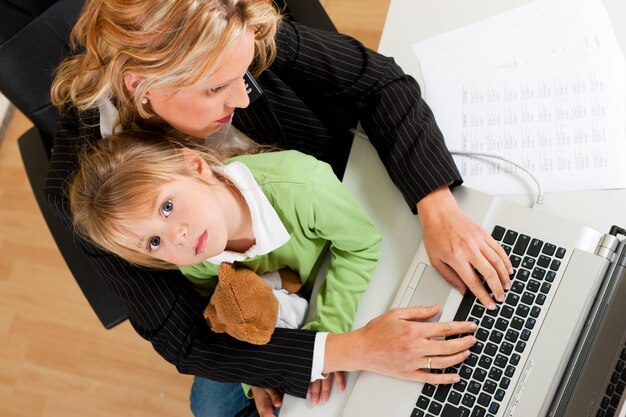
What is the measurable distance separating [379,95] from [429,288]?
13.3 inches

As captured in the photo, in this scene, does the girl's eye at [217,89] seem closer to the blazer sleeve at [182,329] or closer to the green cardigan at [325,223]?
the green cardigan at [325,223]

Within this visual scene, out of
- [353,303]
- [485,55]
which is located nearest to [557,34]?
[485,55]

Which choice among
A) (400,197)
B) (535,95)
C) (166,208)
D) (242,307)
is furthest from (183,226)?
(535,95)

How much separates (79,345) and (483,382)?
4.79 feet

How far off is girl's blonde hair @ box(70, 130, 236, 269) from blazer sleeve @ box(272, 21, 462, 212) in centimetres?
24

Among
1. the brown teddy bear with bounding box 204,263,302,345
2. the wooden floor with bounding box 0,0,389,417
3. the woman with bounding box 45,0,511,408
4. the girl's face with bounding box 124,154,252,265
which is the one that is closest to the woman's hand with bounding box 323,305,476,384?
the woman with bounding box 45,0,511,408

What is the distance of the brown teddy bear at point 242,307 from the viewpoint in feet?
2.95

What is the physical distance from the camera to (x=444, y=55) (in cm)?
108

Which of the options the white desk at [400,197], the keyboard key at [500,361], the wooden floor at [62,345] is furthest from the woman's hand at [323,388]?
the wooden floor at [62,345]

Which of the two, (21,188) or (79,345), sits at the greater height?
(21,188)

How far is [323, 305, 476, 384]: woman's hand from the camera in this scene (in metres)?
0.86

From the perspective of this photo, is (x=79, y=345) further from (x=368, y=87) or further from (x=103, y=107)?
(x=368, y=87)

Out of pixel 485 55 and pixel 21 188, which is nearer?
pixel 485 55

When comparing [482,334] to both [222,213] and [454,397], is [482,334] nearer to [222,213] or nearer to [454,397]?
[454,397]
